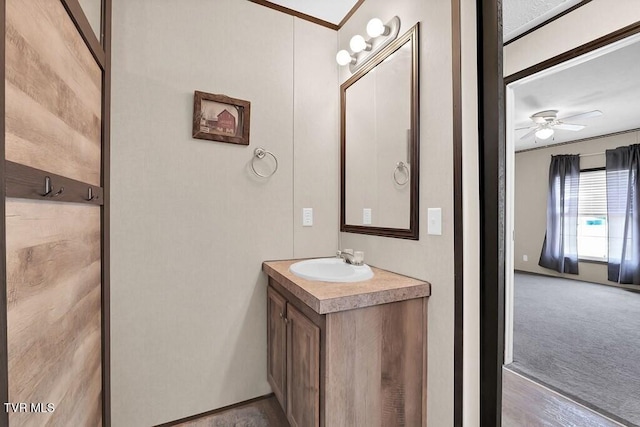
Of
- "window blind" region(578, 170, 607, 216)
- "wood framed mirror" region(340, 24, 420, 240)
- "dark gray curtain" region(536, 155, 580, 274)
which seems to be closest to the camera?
"wood framed mirror" region(340, 24, 420, 240)

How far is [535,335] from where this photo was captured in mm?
2734

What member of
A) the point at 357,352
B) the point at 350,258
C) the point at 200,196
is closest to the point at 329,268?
the point at 350,258

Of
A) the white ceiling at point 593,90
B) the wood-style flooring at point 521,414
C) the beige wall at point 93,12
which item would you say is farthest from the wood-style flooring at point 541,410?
the beige wall at point 93,12

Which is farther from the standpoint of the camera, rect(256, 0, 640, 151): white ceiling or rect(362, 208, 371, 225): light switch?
rect(256, 0, 640, 151): white ceiling

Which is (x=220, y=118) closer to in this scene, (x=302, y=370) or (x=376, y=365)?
(x=302, y=370)

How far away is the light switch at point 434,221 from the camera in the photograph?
1.27 meters

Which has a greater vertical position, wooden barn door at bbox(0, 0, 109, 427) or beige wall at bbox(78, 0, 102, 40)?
beige wall at bbox(78, 0, 102, 40)

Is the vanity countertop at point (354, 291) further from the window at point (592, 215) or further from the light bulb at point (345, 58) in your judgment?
the window at point (592, 215)

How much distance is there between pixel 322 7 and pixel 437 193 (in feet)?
5.12

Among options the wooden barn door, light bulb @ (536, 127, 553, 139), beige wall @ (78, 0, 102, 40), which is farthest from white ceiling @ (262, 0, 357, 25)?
light bulb @ (536, 127, 553, 139)

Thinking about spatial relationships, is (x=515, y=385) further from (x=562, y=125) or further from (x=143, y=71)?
(x=562, y=125)

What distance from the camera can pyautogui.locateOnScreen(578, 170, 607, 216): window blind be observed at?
482 centimetres

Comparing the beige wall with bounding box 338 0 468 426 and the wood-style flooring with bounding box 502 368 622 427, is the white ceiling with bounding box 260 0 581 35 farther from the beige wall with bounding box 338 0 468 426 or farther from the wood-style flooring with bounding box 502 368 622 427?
the wood-style flooring with bounding box 502 368 622 427

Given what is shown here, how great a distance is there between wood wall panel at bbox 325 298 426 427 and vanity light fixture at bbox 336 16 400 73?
1.46 metres
